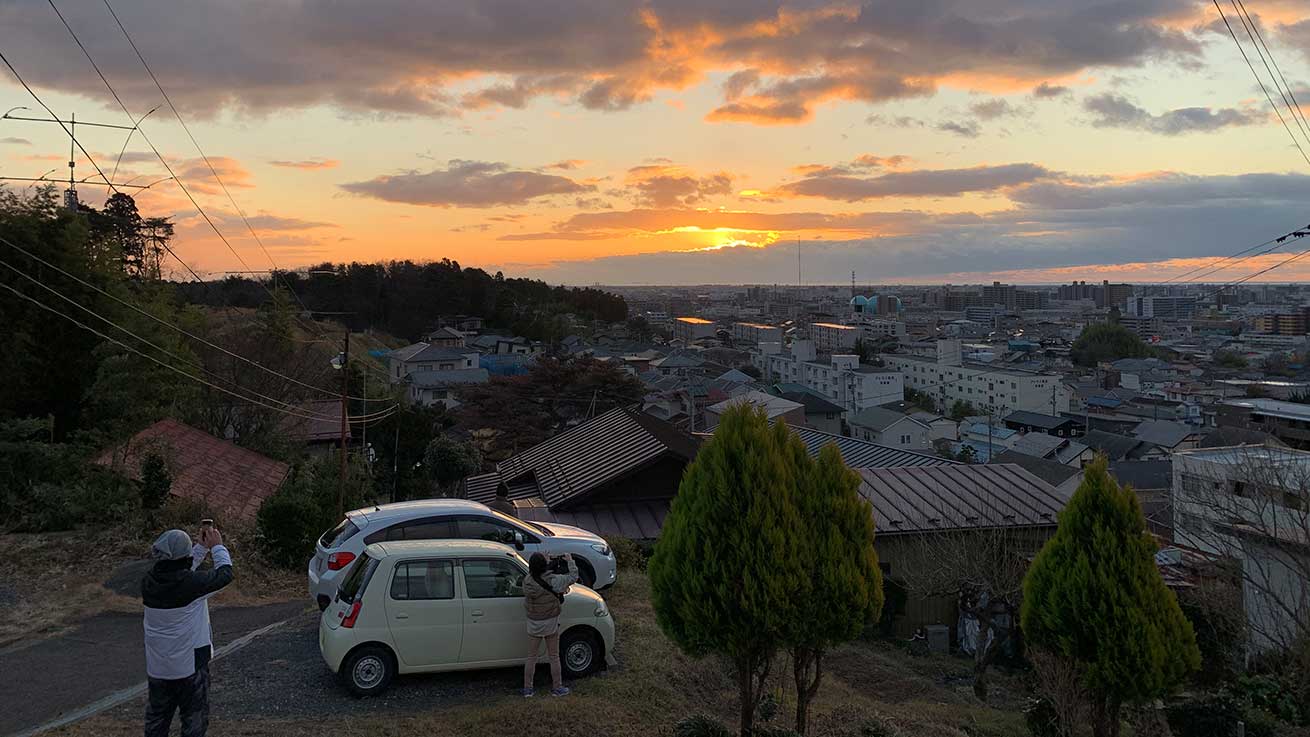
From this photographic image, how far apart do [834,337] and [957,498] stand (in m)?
91.0

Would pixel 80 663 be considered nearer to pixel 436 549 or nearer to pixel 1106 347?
pixel 436 549

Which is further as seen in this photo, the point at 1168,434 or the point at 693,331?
the point at 693,331

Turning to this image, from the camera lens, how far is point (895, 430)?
4691cm

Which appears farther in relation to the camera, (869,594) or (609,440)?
(609,440)

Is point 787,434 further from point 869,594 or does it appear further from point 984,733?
point 984,733

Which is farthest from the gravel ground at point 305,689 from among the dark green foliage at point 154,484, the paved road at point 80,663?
the dark green foliage at point 154,484

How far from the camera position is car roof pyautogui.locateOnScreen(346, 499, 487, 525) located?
8.74 meters

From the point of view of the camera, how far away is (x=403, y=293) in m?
74.7

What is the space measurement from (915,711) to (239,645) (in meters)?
6.97

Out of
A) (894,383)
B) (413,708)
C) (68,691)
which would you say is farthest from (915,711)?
(894,383)

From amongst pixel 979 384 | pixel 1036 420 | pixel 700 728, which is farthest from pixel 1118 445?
pixel 700 728

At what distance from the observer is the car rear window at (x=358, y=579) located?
6586mm

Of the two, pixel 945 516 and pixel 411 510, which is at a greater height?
pixel 411 510

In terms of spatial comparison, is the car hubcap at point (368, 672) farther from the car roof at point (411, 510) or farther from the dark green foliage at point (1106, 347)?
the dark green foliage at point (1106, 347)
